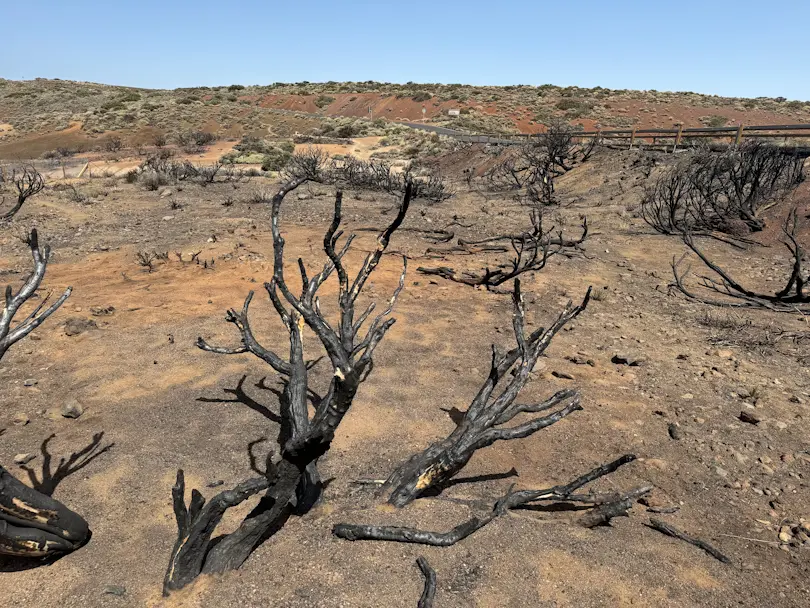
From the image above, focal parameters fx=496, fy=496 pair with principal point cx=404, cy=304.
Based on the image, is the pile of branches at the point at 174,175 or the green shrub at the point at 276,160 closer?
the pile of branches at the point at 174,175

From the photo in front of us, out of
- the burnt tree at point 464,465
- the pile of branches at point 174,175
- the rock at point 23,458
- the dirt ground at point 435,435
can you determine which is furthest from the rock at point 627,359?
the pile of branches at point 174,175

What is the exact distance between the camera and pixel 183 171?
20.3 metres

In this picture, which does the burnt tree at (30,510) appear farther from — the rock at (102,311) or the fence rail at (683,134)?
the fence rail at (683,134)

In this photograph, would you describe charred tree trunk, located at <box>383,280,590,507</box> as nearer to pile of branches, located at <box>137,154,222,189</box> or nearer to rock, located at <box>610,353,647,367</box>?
rock, located at <box>610,353,647,367</box>

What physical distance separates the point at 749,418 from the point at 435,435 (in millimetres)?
3032

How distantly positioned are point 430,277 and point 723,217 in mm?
9264

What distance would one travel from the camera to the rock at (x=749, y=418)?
476 cm

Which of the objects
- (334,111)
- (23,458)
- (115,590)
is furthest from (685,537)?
(334,111)

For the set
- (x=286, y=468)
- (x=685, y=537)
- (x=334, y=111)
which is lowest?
(x=685, y=537)

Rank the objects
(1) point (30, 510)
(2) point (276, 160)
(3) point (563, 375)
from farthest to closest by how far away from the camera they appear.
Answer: (2) point (276, 160)
(3) point (563, 375)
(1) point (30, 510)

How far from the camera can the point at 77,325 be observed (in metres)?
6.89

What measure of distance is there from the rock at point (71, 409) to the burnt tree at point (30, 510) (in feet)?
6.92

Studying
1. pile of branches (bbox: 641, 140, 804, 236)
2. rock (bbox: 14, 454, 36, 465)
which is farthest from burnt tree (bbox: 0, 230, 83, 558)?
pile of branches (bbox: 641, 140, 804, 236)

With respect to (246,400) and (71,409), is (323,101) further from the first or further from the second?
(71,409)
